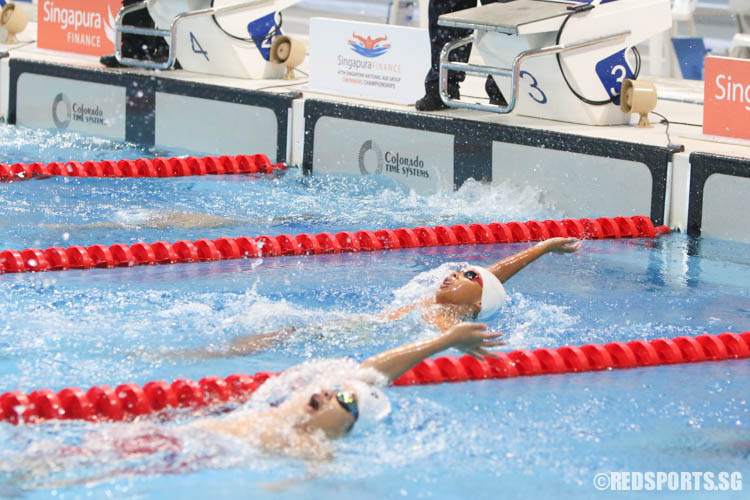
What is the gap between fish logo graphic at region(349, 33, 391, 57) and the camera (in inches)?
250

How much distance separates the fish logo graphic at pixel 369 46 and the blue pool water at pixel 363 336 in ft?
2.85

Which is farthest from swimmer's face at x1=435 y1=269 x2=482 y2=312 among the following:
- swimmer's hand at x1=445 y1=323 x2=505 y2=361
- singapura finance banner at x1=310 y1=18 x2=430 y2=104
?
singapura finance banner at x1=310 y1=18 x2=430 y2=104

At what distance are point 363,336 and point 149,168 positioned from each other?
9.50 feet

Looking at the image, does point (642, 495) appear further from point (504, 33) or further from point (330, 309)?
point (504, 33)

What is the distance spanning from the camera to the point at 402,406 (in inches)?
120

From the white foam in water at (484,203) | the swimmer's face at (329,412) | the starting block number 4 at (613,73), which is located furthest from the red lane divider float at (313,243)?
the swimmer's face at (329,412)

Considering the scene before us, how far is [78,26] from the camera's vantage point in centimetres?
790

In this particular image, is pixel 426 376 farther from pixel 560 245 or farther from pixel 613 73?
pixel 613 73

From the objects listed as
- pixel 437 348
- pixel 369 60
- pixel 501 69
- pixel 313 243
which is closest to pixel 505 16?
pixel 501 69

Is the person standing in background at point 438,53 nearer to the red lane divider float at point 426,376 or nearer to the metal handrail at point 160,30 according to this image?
the metal handrail at point 160,30

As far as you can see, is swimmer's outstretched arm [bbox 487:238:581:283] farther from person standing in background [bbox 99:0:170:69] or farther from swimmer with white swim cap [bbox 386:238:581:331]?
person standing in background [bbox 99:0:170:69]

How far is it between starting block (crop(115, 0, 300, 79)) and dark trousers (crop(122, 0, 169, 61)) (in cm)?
9

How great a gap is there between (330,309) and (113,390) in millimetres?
1152

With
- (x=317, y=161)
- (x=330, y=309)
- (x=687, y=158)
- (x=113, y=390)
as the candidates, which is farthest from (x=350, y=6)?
(x=113, y=390)
